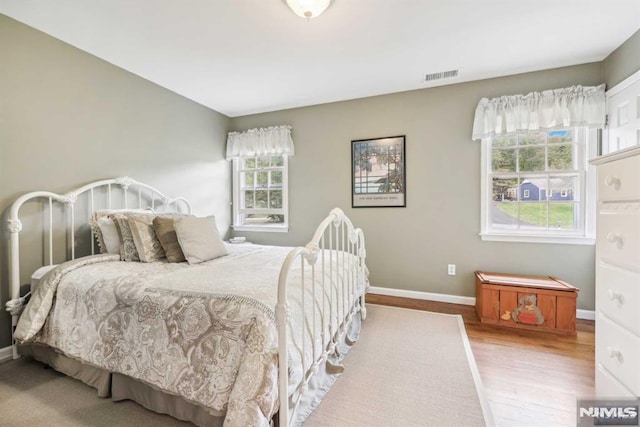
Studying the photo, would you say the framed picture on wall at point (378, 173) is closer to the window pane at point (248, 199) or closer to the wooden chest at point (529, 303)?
the wooden chest at point (529, 303)

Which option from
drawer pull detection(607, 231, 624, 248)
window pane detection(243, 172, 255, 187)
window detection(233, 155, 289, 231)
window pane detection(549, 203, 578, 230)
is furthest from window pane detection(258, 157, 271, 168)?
drawer pull detection(607, 231, 624, 248)

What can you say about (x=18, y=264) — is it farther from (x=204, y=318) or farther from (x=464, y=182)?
(x=464, y=182)

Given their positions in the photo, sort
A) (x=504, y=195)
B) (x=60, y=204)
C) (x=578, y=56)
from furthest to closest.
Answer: (x=504, y=195) → (x=578, y=56) → (x=60, y=204)

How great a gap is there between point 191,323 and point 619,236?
6.22 ft

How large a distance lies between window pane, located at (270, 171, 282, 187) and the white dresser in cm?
328

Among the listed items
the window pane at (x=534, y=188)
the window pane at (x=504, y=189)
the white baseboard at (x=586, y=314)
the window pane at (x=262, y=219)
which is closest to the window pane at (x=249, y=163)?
the window pane at (x=262, y=219)

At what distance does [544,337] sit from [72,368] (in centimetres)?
358

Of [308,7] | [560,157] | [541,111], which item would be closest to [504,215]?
[560,157]

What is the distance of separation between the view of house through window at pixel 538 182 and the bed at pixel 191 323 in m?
1.95

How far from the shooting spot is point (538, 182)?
282cm

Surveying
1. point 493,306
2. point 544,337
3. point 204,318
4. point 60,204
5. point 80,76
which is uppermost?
point 80,76

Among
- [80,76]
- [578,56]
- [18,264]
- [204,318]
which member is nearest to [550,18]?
[578,56]

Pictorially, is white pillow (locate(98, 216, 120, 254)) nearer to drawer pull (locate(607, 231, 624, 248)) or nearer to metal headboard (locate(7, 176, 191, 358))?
metal headboard (locate(7, 176, 191, 358))

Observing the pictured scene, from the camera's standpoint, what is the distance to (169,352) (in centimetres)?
127
